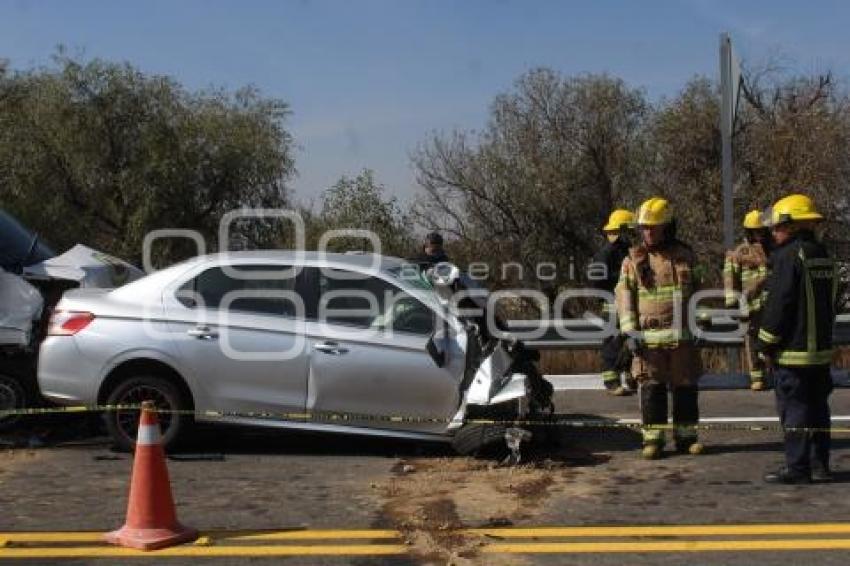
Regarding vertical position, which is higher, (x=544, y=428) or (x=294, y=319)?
(x=294, y=319)

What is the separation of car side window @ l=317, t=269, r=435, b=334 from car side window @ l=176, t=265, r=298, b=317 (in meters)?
0.25

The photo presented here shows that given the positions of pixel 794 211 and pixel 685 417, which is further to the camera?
pixel 685 417

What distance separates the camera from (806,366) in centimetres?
648

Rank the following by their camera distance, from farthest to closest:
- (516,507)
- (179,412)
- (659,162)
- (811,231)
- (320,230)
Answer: (659,162) → (320,230) → (179,412) → (811,231) → (516,507)

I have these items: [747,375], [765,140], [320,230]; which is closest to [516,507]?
[747,375]

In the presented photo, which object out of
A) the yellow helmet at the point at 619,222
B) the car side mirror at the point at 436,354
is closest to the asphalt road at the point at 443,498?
the car side mirror at the point at 436,354

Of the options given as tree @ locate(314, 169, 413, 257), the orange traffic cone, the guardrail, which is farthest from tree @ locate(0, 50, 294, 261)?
the orange traffic cone

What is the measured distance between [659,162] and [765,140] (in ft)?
7.41

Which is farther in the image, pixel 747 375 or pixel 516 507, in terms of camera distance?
pixel 747 375

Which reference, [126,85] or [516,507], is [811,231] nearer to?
[516,507]

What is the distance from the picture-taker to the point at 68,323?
25.0ft

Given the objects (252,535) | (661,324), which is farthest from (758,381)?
(252,535)

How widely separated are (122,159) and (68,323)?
2323 centimetres

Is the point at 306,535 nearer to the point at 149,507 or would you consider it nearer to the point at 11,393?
the point at 149,507
